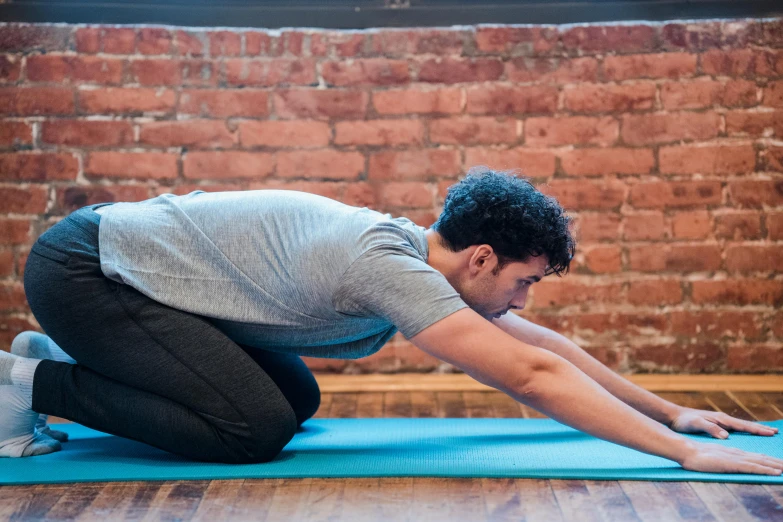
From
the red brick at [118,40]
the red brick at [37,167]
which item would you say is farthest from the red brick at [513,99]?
the red brick at [37,167]

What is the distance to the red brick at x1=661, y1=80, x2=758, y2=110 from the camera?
2635mm

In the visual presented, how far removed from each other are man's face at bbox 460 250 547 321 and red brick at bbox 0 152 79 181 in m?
1.58

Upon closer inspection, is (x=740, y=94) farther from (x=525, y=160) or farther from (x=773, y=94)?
(x=525, y=160)

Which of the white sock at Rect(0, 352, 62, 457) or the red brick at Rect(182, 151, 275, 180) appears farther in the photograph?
the red brick at Rect(182, 151, 275, 180)

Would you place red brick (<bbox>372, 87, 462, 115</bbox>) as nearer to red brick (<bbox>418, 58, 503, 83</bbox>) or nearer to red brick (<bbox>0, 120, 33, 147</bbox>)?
red brick (<bbox>418, 58, 503, 83</bbox>)

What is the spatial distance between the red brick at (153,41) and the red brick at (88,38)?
0.41 ft

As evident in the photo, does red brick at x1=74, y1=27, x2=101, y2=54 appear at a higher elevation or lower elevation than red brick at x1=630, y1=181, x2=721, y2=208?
higher

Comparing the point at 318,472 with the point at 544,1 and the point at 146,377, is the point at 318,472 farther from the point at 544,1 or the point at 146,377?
the point at 544,1

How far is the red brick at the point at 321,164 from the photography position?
8.78 feet

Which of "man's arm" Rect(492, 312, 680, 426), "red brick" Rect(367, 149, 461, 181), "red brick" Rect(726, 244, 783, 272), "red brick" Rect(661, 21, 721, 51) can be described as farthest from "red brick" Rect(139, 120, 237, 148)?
"red brick" Rect(726, 244, 783, 272)

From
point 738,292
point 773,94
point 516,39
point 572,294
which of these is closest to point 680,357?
point 738,292

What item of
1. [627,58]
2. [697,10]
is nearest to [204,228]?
[627,58]

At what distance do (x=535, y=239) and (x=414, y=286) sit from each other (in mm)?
305

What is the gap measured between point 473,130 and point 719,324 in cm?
100
